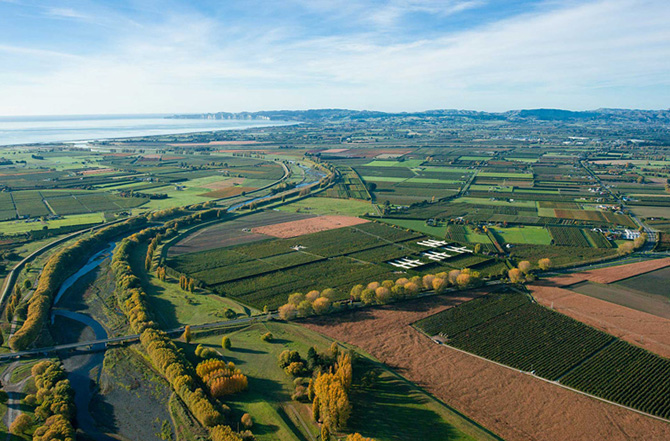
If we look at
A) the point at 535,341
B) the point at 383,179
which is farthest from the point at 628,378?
the point at 383,179

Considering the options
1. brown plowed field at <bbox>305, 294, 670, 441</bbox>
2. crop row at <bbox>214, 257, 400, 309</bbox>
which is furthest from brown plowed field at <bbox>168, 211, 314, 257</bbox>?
brown plowed field at <bbox>305, 294, 670, 441</bbox>

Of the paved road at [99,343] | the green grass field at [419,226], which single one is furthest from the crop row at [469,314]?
the green grass field at [419,226]

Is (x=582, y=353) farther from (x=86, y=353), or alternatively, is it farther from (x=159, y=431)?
(x=86, y=353)

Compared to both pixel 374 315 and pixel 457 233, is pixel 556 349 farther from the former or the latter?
pixel 457 233

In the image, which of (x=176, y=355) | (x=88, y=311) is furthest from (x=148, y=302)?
(x=176, y=355)

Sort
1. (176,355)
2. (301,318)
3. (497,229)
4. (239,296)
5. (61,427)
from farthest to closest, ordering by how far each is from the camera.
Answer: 1. (497,229)
2. (239,296)
3. (301,318)
4. (176,355)
5. (61,427)

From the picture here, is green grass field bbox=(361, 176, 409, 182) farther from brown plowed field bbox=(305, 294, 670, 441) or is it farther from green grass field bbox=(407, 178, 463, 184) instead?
brown plowed field bbox=(305, 294, 670, 441)

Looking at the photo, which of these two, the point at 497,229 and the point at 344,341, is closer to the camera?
the point at 344,341
